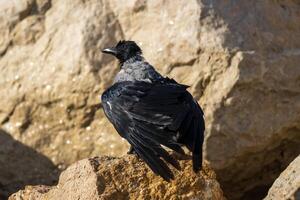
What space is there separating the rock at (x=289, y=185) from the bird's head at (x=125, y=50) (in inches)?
95.8

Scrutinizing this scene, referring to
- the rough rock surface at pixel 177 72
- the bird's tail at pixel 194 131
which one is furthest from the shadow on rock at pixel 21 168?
the bird's tail at pixel 194 131

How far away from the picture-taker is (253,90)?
981 cm

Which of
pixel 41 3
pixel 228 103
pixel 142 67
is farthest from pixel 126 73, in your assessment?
pixel 41 3

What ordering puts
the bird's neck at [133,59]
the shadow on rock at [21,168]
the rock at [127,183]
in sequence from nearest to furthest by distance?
the rock at [127,183]
the bird's neck at [133,59]
the shadow on rock at [21,168]

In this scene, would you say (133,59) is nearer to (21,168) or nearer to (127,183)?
(21,168)

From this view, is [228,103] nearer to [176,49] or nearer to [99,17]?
[176,49]

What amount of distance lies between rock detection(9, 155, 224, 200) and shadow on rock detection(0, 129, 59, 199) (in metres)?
2.39

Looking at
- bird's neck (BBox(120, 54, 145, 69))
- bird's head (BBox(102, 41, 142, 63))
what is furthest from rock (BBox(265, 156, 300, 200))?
bird's head (BBox(102, 41, 142, 63))

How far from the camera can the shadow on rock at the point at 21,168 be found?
10.2 meters

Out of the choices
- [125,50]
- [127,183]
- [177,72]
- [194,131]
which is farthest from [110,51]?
[127,183]

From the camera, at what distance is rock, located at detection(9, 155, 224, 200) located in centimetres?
745

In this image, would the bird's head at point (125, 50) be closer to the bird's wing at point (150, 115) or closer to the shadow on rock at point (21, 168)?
the bird's wing at point (150, 115)

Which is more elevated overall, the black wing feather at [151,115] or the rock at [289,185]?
the black wing feather at [151,115]

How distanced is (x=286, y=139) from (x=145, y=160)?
273 cm
